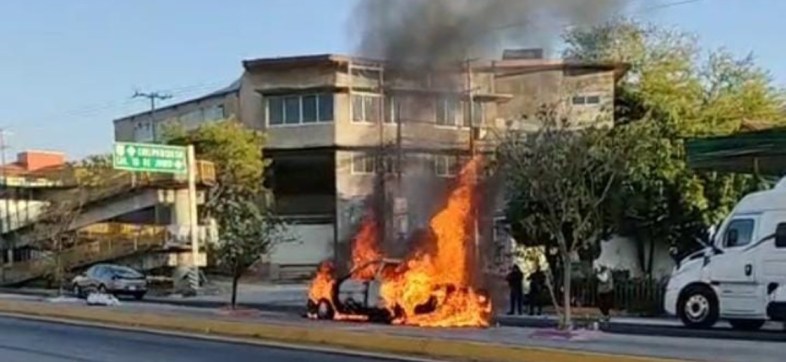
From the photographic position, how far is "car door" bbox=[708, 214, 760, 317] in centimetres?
2166

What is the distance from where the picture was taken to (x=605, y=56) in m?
44.4

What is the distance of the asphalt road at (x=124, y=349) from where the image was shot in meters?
15.7

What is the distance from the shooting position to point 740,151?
82.6 feet

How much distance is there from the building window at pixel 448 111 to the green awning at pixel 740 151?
18.4 feet

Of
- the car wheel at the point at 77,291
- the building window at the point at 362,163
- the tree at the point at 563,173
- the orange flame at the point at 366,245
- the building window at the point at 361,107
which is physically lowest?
the car wheel at the point at 77,291

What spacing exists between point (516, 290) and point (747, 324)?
256 inches

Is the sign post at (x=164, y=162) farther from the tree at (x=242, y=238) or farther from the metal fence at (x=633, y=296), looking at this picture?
the metal fence at (x=633, y=296)

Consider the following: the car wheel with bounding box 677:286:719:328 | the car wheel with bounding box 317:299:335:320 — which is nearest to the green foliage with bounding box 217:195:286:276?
the car wheel with bounding box 317:299:335:320

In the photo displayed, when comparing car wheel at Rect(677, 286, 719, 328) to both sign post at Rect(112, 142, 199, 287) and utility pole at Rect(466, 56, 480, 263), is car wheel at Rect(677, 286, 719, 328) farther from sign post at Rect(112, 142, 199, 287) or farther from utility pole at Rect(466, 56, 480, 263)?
sign post at Rect(112, 142, 199, 287)

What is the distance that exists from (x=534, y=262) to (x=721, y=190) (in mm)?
6904

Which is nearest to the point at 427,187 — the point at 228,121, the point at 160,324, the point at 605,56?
the point at 160,324

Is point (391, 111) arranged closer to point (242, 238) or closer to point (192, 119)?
point (242, 238)

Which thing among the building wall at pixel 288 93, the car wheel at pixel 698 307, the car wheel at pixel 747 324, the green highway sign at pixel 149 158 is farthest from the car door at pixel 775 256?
the building wall at pixel 288 93

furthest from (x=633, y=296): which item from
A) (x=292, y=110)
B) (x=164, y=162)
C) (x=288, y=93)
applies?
(x=288, y=93)
